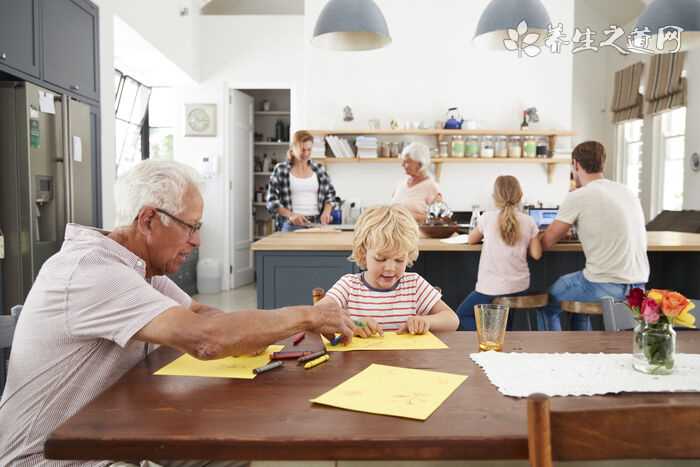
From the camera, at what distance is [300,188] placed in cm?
484

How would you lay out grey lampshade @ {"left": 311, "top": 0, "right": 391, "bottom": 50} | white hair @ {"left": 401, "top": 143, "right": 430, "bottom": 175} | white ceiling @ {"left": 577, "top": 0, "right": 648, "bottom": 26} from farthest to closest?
white ceiling @ {"left": 577, "top": 0, "right": 648, "bottom": 26}
white hair @ {"left": 401, "top": 143, "right": 430, "bottom": 175}
grey lampshade @ {"left": 311, "top": 0, "right": 391, "bottom": 50}

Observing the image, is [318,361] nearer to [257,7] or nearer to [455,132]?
[455,132]

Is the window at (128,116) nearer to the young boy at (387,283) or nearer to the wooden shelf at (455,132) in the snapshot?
the wooden shelf at (455,132)

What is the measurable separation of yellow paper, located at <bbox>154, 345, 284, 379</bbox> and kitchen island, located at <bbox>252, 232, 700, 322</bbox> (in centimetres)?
174

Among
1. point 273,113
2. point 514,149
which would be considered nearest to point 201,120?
point 273,113

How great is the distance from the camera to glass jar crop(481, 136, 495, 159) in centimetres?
624

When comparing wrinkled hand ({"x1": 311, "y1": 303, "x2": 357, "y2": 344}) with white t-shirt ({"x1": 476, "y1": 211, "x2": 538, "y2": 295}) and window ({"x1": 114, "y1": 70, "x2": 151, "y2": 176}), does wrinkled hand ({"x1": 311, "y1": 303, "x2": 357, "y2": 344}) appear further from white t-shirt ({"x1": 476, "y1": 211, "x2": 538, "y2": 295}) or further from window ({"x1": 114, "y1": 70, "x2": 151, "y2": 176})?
window ({"x1": 114, "y1": 70, "x2": 151, "y2": 176})

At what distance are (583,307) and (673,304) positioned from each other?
192cm

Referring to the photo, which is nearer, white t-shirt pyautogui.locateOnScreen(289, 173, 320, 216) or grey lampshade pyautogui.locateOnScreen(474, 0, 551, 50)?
grey lampshade pyautogui.locateOnScreen(474, 0, 551, 50)

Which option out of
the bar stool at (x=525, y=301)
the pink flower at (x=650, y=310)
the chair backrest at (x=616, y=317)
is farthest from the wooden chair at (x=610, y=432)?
the bar stool at (x=525, y=301)

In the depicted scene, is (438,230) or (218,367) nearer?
(218,367)

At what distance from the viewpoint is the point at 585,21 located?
9117 mm

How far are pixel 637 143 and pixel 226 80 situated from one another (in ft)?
18.7

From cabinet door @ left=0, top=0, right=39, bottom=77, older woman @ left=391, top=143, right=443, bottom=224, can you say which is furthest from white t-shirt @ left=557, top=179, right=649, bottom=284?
cabinet door @ left=0, top=0, right=39, bottom=77
